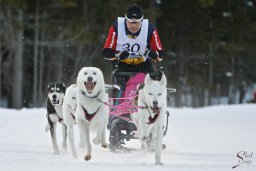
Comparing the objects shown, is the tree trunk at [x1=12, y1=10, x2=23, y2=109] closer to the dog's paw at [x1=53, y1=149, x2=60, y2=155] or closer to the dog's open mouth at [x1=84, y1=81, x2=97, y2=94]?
the dog's paw at [x1=53, y1=149, x2=60, y2=155]

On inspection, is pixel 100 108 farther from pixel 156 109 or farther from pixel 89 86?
pixel 156 109

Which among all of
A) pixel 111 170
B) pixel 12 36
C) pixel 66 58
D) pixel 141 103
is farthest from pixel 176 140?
pixel 66 58

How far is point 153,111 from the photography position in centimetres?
743

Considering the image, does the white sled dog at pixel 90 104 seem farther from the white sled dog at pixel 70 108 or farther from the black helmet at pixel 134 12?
the black helmet at pixel 134 12

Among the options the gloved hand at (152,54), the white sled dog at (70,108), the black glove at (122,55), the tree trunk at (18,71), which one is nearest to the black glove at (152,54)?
the gloved hand at (152,54)

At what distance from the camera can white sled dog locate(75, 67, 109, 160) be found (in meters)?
7.21

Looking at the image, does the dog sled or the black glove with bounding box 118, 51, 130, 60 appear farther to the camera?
the black glove with bounding box 118, 51, 130, 60

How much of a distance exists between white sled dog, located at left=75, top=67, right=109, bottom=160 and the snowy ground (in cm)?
30

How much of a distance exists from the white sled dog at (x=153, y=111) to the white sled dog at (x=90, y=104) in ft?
1.45

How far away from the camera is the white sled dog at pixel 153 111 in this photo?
7.31 meters

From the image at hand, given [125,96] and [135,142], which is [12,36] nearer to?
[135,142]

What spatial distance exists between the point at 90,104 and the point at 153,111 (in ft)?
2.30

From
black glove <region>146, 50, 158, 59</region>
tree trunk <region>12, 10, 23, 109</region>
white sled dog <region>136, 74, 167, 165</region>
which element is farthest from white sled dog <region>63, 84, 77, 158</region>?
tree trunk <region>12, 10, 23, 109</region>

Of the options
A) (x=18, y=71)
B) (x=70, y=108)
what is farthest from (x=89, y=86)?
(x=18, y=71)
